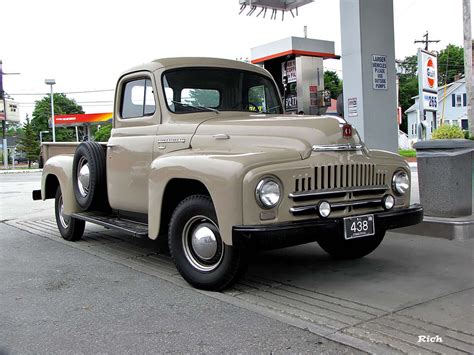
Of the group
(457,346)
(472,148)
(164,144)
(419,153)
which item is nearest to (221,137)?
(164,144)

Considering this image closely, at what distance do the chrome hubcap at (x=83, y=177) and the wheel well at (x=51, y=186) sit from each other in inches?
46.5

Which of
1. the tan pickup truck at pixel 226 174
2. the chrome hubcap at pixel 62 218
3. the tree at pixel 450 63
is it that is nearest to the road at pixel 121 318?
the tan pickup truck at pixel 226 174

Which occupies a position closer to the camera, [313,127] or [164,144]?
[313,127]

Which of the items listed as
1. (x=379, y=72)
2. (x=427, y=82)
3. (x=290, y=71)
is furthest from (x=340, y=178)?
(x=427, y=82)

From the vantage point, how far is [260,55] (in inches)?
367

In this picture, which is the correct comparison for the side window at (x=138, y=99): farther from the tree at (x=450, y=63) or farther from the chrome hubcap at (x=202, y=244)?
the tree at (x=450, y=63)

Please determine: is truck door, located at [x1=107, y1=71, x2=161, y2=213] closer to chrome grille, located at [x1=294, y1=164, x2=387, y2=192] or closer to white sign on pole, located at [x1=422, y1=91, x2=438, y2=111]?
chrome grille, located at [x1=294, y1=164, x2=387, y2=192]

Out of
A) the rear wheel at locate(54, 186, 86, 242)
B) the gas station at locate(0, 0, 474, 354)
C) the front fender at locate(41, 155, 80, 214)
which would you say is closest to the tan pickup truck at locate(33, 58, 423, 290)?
the gas station at locate(0, 0, 474, 354)

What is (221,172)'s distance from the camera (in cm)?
398

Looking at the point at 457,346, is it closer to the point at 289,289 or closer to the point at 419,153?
the point at 289,289

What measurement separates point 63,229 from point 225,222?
4.23 metres

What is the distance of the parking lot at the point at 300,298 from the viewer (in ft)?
10.8

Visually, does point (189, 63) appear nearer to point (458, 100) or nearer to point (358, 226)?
point (358, 226)

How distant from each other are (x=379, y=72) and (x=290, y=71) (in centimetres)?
195
